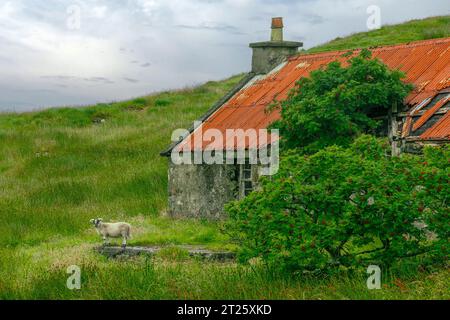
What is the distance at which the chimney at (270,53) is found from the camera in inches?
997

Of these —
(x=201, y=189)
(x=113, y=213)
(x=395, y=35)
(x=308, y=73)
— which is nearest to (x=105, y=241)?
(x=201, y=189)

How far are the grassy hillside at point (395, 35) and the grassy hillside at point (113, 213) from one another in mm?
377

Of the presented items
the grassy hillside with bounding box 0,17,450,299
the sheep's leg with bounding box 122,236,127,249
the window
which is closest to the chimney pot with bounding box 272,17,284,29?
the grassy hillside with bounding box 0,17,450,299

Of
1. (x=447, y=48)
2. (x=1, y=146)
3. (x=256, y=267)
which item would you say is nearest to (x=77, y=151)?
(x=1, y=146)

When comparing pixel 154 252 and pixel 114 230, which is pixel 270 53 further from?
pixel 154 252

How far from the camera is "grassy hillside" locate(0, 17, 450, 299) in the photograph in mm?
10109

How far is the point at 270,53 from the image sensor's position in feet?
83.1

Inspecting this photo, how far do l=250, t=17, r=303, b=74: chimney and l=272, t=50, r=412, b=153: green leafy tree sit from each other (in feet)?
22.3

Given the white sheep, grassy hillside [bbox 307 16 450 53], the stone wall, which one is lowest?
the white sheep

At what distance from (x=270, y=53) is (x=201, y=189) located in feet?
21.1

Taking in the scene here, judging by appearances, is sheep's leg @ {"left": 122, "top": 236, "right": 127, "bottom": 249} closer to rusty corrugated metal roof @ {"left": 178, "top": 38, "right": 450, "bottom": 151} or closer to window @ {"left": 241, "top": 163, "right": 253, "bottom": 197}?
window @ {"left": 241, "top": 163, "right": 253, "bottom": 197}

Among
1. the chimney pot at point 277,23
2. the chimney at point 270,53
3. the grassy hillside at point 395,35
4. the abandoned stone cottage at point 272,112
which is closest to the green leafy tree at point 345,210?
the abandoned stone cottage at point 272,112

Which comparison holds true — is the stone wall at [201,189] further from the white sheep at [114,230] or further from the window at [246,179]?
the white sheep at [114,230]

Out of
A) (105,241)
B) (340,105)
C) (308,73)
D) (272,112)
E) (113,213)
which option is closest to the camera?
(105,241)
